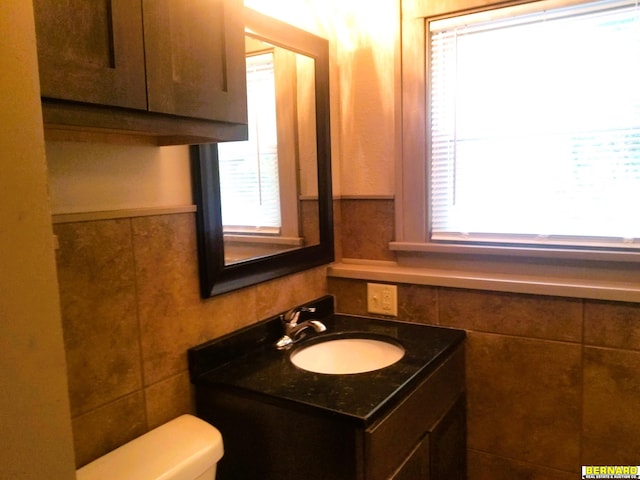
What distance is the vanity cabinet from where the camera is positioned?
1.07 meters

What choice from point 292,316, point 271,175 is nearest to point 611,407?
point 292,316

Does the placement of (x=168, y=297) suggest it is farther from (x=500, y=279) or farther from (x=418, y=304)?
(x=500, y=279)

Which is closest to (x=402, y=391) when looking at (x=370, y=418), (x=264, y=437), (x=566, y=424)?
(x=370, y=418)

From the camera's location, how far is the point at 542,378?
1.50m

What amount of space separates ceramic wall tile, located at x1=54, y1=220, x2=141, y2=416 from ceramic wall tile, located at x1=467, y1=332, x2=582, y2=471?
1059 mm

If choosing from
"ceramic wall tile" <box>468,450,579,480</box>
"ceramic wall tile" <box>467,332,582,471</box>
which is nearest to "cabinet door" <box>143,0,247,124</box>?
"ceramic wall tile" <box>467,332,582,471</box>

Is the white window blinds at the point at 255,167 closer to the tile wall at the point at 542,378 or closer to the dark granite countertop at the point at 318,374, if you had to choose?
the dark granite countertop at the point at 318,374

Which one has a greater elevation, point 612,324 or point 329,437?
point 612,324

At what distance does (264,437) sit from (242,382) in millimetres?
144

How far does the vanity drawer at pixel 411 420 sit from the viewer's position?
3.53ft

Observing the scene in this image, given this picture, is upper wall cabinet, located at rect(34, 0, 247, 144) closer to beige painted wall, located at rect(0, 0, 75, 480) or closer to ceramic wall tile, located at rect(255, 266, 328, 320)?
beige painted wall, located at rect(0, 0, 75, 480)

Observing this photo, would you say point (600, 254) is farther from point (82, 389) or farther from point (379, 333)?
point (82, 389)

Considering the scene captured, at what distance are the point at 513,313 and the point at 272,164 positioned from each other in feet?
2.91

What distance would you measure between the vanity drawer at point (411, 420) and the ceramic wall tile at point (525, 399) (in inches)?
3.0
